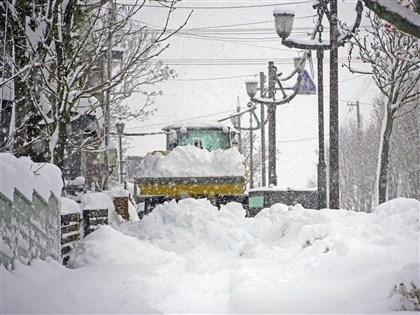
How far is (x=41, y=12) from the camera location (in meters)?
9.06

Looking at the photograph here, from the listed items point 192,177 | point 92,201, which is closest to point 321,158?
point 192,177

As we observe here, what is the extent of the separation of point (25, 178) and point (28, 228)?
0.56m

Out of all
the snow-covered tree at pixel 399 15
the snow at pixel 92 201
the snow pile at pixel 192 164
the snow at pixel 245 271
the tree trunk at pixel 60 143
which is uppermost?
the snow-covered tree at pixel 399 15

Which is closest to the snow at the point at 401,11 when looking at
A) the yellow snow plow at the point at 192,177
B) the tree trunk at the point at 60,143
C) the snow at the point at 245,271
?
Answer: the snow at the point at 245,271

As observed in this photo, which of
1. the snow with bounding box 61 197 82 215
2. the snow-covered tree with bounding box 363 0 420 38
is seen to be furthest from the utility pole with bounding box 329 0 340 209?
the snow-covered tree with bounding box 363 0 420 38

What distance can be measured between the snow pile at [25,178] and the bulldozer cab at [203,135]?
9.65 metres

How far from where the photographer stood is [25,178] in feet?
19.5

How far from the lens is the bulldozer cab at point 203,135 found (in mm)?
17234

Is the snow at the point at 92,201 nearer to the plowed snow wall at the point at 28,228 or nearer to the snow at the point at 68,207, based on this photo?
the snow at the point at 68,207

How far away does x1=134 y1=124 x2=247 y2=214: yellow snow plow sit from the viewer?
1454 cm

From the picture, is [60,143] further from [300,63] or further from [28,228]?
[300,63]

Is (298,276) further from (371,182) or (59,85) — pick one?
(371,182)

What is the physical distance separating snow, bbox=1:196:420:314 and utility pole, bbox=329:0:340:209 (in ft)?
4.98

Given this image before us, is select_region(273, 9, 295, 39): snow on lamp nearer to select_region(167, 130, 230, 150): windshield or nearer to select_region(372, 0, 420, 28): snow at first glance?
select_region(167, 130, 230, 150): windshield
